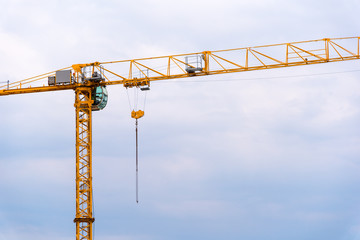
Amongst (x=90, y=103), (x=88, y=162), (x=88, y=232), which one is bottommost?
(x=88, y=232)

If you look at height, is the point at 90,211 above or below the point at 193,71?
below

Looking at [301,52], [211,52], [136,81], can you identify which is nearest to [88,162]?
[136,81]

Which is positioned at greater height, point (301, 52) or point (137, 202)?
point (301, 52)

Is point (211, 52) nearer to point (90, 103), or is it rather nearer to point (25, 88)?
point (90, 103)

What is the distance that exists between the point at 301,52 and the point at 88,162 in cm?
3476

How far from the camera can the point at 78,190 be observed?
127938 millimetres

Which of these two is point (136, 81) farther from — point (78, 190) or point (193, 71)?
point (78, 190)

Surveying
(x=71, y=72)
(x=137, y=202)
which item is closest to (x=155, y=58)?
(x=71, y=72)

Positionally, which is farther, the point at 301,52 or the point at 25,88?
the point at 25,88

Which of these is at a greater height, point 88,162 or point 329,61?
point 329,61

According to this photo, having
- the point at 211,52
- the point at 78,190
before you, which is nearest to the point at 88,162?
the point at 78,190

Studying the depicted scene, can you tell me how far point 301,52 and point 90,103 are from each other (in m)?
31.8

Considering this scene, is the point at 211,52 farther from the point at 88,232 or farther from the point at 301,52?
the point at 88,232

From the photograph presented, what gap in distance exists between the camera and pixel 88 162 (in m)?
128
